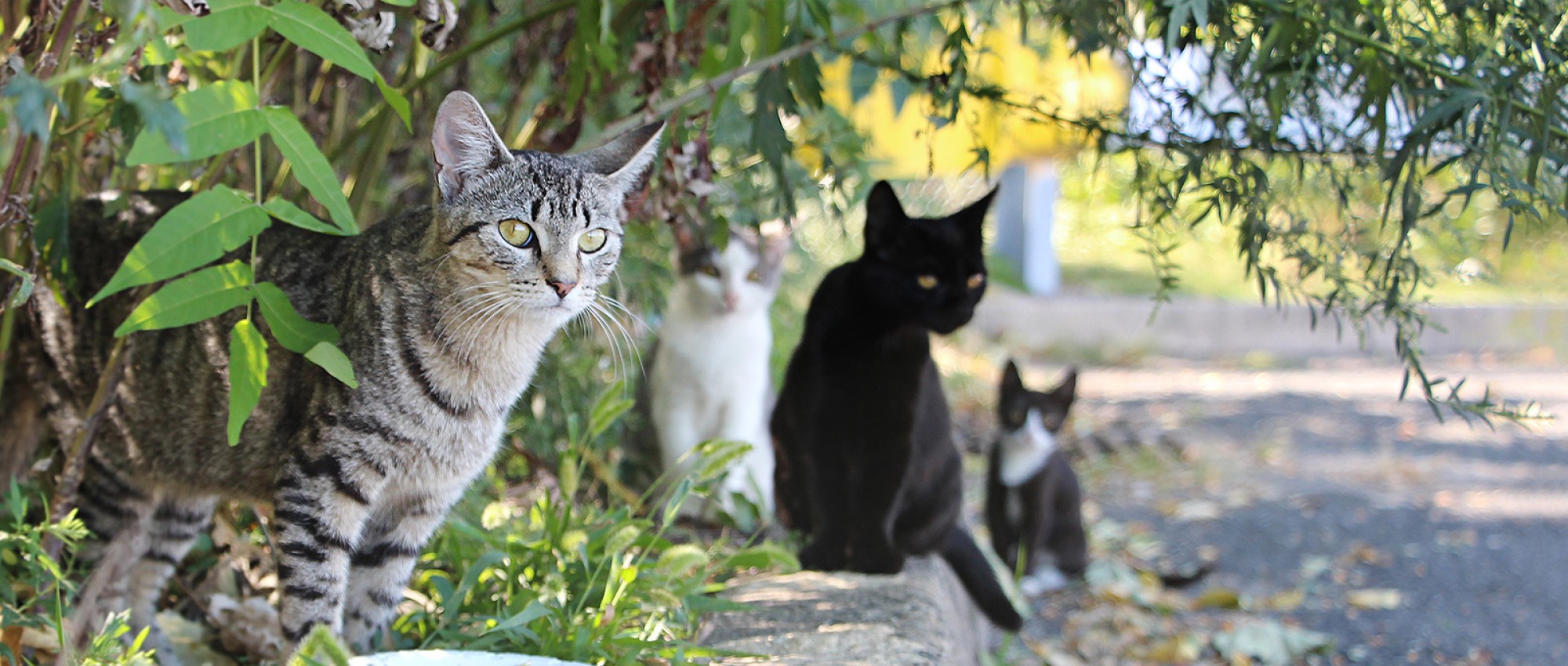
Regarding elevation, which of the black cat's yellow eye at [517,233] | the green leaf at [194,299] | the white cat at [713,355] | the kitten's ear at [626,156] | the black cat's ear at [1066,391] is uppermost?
the kitten's ear at [626,156]

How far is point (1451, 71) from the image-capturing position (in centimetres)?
168

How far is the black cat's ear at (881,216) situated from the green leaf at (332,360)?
44.8 inches

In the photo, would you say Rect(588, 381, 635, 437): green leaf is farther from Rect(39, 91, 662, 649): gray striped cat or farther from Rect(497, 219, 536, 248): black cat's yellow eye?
Rect(497, 219, 536, 248): black cat's yellow eye

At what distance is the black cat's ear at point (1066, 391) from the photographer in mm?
3404

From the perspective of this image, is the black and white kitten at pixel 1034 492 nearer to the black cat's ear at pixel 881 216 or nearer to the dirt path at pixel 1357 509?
the dirt path at pixel 1357 509

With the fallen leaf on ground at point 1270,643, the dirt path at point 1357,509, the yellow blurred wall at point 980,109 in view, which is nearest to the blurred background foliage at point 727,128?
the yellow blurred wall at point 980,109

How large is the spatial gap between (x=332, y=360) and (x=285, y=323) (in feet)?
0.30

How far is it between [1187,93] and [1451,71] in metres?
0.43

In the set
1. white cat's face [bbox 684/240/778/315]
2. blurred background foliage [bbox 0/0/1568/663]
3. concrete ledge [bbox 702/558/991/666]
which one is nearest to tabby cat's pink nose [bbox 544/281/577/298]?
blurred background foliage [bbox 0/0/1568/663]

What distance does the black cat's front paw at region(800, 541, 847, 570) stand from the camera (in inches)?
100

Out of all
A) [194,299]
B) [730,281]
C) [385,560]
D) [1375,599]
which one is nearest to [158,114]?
[194,299]

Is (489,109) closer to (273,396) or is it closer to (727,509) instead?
(727,509)

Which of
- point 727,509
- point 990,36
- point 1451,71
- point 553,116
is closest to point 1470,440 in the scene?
point 990,36

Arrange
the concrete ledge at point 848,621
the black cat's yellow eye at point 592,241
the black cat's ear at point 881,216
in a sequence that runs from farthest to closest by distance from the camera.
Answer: the black cat's ear at point 881,216 < the concrete ledge at point 848,621 < the black cat's yellow eye at point 592,241
